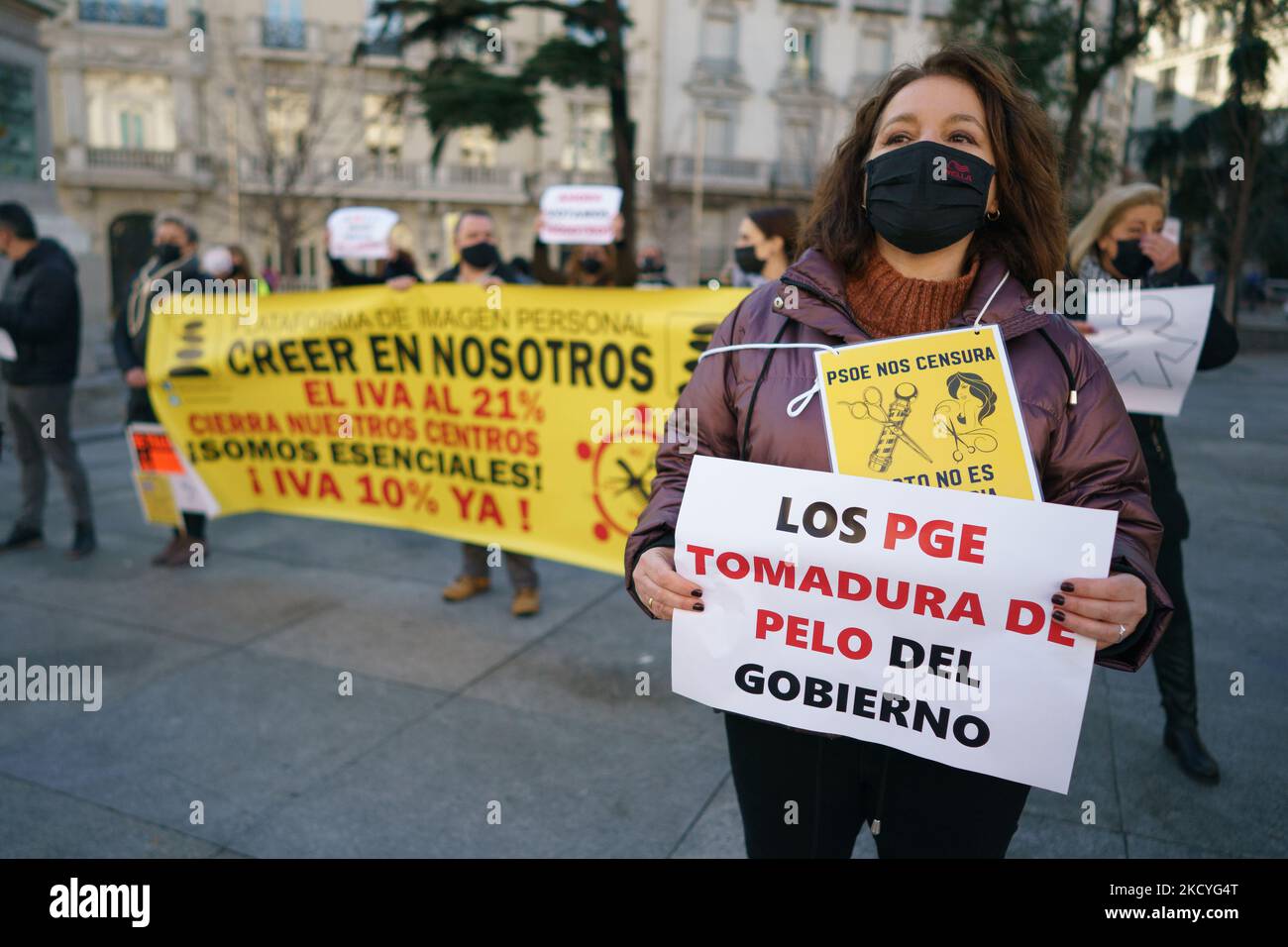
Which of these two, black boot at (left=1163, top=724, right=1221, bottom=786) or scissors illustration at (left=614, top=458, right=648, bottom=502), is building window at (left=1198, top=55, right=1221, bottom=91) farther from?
black boot at (left=1163, top=724, right=1221, bottom=786)

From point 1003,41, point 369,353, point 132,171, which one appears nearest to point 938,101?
point 369,353

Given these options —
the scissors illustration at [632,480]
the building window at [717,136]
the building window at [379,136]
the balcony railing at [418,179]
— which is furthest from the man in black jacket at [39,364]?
the building window at [717,136]

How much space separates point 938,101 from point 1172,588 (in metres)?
2.06

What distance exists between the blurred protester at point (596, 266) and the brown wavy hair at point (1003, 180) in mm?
3548

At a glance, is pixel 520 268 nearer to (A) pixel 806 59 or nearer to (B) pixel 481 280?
(B) pixel 481 280

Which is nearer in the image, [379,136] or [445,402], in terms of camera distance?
[445,402]

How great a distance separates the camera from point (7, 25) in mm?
9969

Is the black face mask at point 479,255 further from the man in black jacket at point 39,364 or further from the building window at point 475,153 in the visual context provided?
the building window at point 475,153

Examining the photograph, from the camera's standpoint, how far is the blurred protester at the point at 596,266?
5.34 m

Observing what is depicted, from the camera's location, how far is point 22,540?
5.68 meters

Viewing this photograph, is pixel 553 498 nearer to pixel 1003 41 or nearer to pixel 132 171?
pixel 1003 41

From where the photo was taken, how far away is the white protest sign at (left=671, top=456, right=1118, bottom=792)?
150 centimetres

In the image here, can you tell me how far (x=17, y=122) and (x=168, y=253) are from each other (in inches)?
262

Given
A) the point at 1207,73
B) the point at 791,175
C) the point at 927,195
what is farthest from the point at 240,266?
the point at 1207,73
